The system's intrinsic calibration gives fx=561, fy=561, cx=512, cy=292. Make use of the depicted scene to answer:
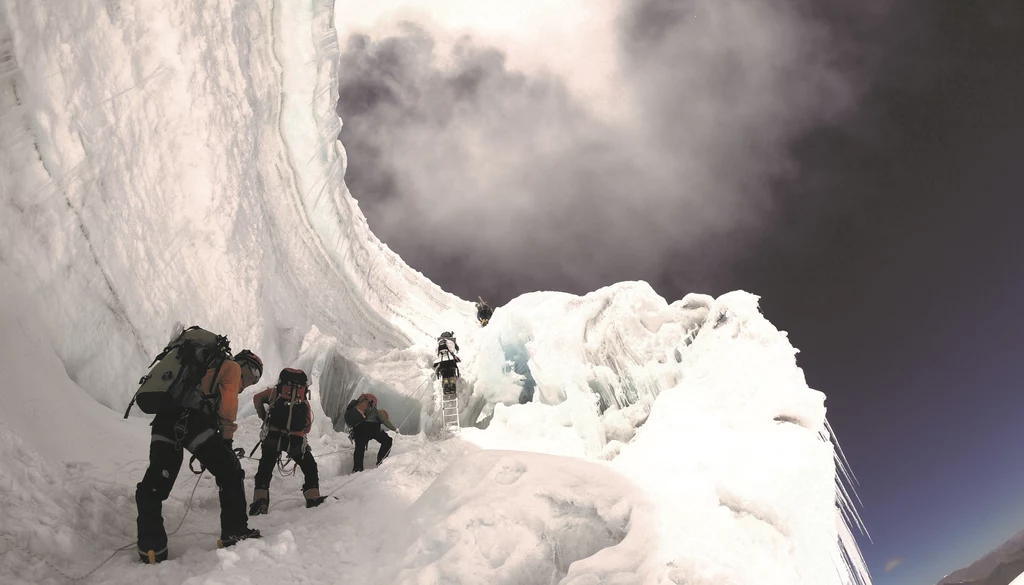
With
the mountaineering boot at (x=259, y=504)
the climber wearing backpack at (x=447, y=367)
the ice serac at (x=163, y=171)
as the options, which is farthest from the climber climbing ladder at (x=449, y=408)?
the mountaineering boot at (x=259, y=504)

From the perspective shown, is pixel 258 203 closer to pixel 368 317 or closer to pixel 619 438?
pixel 368 317

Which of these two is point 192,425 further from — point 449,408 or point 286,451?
point 449,408

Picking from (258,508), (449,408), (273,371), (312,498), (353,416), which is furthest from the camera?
(449,408)

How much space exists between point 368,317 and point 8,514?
1289cm

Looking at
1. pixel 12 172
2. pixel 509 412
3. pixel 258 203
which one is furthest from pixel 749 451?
pixel 258 203

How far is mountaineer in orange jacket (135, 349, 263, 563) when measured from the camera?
3.61m

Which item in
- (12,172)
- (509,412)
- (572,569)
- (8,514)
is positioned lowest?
(572,569)

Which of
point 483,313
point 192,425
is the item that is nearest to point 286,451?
point 192,425

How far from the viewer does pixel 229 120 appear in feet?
31.4

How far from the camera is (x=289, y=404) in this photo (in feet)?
18.1

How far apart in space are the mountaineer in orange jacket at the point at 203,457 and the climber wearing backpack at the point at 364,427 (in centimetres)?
341

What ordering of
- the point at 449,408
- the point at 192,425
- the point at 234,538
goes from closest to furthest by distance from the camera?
the point at 234,538 < the point at 192,425 < the point at 449,408

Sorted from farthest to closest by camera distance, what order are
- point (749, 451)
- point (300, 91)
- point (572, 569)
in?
1. point (300, 91)
2. point (749, 451)
3. point (572, 569)

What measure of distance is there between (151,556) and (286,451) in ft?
6.11
